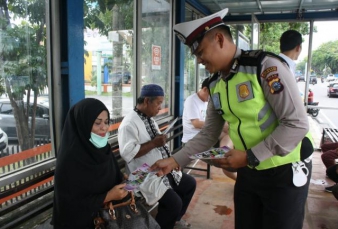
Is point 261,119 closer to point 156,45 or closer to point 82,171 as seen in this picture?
point 82,171

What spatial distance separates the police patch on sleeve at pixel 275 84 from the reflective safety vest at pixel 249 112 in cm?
7

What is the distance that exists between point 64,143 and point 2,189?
621 millimetres

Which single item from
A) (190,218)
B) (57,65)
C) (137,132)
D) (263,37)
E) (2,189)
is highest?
(263,37)

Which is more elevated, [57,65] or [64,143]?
[57,65]

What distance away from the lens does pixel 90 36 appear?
2963mm

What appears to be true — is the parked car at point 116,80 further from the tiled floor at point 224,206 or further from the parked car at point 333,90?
the parked car at point 333,90

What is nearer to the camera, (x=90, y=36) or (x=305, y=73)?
(x=90, y=36)

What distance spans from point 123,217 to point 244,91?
1.11 metres

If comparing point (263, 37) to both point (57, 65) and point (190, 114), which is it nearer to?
point (190, 114)

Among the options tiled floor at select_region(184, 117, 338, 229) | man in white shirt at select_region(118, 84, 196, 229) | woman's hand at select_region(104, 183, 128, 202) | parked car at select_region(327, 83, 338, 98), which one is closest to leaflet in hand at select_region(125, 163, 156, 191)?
woman's hand at select_region(104, 183, 128, 202)

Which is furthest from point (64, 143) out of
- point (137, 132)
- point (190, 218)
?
point (190, 218)

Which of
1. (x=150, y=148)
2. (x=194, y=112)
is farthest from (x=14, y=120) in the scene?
(x=194, y=112)

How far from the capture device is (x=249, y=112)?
1393mm

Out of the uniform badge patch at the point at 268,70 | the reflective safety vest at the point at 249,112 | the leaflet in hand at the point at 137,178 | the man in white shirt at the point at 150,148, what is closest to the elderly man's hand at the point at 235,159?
the reflective safety vest at the point at 249,112
